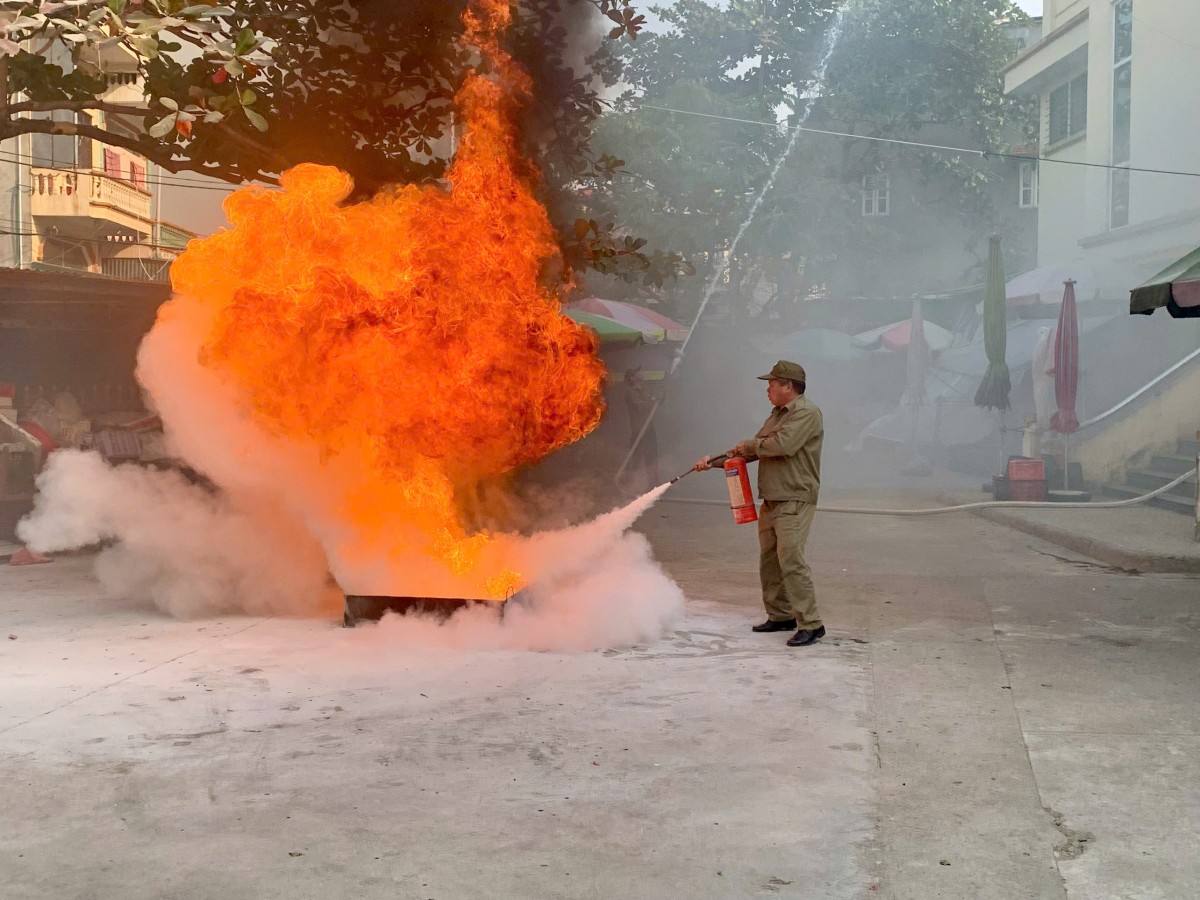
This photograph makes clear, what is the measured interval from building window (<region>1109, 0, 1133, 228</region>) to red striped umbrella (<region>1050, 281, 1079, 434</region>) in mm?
7313

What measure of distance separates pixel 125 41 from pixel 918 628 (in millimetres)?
6330

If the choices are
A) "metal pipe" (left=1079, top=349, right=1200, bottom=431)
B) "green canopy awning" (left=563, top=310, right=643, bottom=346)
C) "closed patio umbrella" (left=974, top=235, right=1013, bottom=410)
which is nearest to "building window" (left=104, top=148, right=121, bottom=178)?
"green canopy awning" (left=563, top=310, right=643, bottom=346)

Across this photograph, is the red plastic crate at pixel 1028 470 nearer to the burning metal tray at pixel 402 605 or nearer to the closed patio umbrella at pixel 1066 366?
the closed patio umbrella at pixel 1066 366

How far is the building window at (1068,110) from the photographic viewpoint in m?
25.5

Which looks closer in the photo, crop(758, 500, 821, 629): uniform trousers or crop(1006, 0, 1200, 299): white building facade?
crop(758, 500, 821, 629): uniform trousers

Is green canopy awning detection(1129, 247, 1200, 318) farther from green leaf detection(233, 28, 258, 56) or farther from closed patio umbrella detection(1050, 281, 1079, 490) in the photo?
green leaf detection(233, 28, 258, 56)

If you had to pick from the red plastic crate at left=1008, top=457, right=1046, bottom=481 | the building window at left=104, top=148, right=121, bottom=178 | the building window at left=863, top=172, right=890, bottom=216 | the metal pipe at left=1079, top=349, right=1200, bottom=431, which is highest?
the building window at left=863, top=172, right=890, bottom=216

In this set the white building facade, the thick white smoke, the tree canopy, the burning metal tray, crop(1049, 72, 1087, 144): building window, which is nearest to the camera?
the burning metal tray

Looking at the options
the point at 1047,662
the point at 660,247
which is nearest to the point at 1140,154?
the point at 660,247

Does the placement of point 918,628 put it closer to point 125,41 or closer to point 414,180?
point 414,180

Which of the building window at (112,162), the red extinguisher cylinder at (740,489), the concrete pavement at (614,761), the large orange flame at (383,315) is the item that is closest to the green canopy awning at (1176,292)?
the concrete pavement at (614,761)

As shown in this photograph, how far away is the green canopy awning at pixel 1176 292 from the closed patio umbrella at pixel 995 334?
25.2 feet

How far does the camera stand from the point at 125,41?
774cm

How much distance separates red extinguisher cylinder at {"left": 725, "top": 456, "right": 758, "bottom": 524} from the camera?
8.09 m
